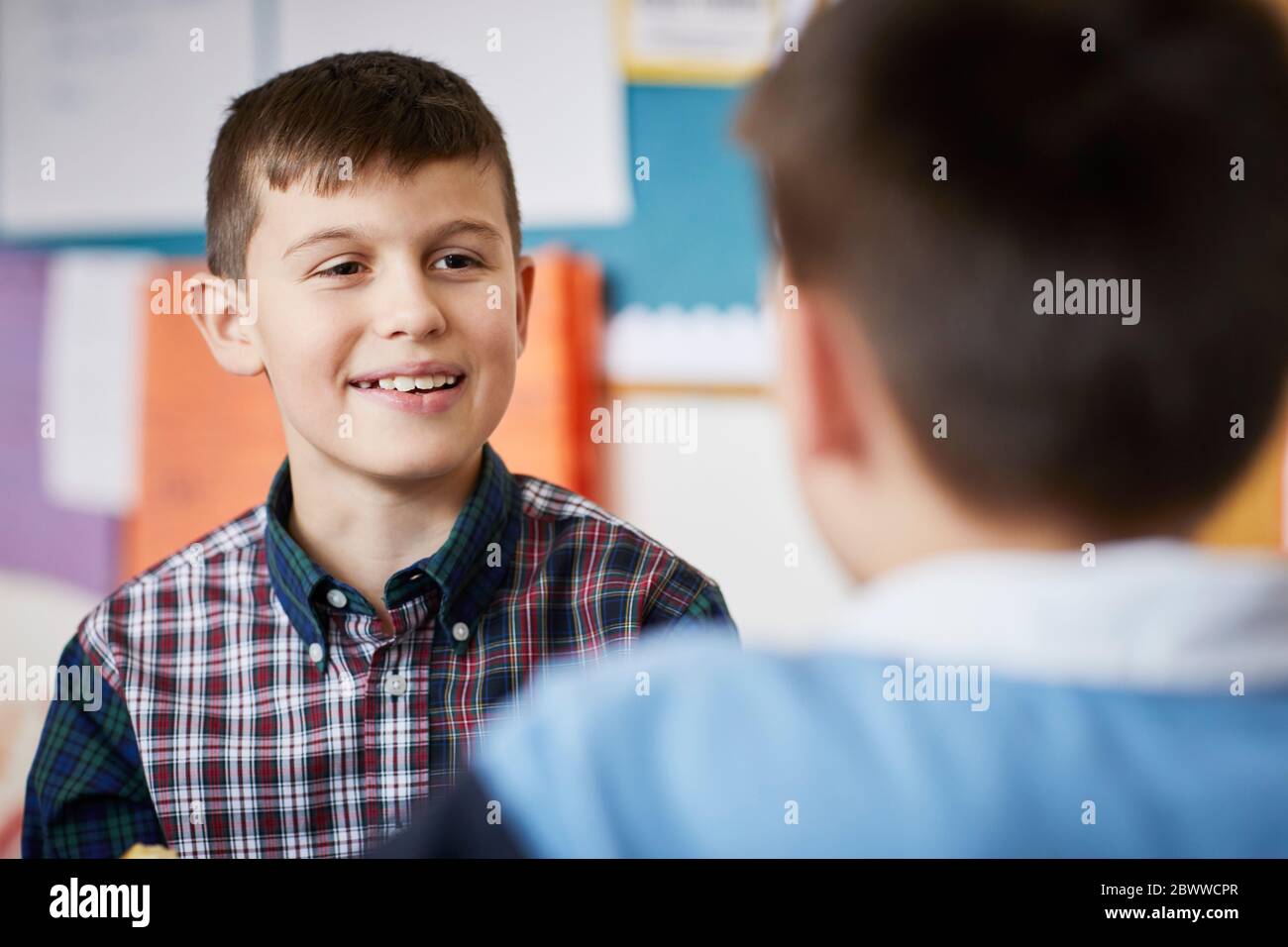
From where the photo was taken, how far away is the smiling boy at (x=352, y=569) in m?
0.86

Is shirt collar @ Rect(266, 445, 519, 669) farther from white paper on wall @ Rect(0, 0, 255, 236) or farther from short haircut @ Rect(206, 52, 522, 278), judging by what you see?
white paper on wall @ Rect(0, 0, 255, 236)

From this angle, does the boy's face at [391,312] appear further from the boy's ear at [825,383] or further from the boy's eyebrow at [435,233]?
the boy's ear at [825,383]

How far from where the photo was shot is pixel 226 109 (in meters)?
1.00

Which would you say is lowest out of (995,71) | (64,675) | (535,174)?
(64,675)

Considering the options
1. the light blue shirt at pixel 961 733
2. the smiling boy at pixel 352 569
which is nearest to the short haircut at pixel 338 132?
the smiling boy at pixel 352 569

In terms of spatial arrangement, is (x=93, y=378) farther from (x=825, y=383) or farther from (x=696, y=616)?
(x=825, y=383)

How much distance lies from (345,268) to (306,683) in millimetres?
282

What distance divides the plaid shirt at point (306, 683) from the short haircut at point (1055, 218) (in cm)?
40

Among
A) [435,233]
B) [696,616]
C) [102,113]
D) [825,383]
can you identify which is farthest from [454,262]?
[102,113]

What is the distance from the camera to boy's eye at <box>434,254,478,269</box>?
0.86 m

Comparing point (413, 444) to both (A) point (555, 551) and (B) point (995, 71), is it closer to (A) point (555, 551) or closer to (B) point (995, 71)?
(A) point (555, 551)
